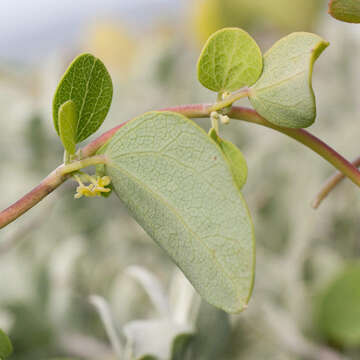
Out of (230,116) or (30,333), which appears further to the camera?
(30,333)

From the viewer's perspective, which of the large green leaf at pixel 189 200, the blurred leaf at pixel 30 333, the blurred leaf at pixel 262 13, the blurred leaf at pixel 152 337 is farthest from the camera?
the blurred leaf at pixel 262 13

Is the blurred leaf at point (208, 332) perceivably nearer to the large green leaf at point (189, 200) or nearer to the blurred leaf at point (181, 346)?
the blurred leaf at point (181, 346)

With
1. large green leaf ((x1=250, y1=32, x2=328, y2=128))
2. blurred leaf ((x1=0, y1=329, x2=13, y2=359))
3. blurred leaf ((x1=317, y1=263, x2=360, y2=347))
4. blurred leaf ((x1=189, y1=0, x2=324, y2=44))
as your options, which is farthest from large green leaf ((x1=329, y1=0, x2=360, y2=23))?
blurred leaf ((x1=189, y1=0, x2=324, y2=44))

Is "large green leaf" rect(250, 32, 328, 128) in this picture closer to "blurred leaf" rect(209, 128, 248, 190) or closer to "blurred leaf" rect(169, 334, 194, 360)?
"blurred leaf" rect(209, 128, 248, 190)

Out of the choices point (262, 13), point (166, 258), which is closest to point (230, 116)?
point (166, 258)

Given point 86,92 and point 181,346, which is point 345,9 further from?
point 181,346

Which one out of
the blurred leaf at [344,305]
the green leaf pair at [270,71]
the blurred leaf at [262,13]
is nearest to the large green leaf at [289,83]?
the green leaf pair at [270,71]

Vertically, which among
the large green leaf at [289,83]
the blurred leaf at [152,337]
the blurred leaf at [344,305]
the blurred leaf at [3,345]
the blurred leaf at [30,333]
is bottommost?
the blurred leaf at [344,305]
